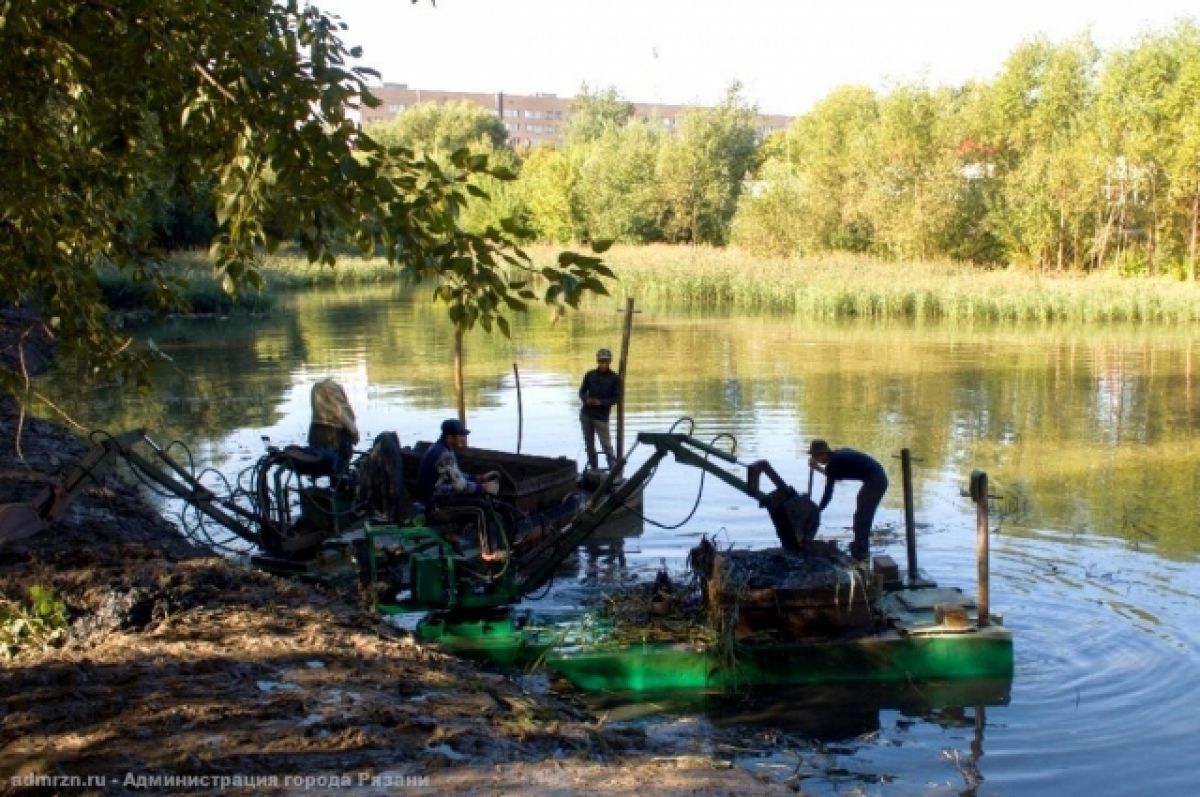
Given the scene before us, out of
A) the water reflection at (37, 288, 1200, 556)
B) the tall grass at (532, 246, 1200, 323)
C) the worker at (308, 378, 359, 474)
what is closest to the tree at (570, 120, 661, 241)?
the tall grass at (532, 246, 1200, 323)

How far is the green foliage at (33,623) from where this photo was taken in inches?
308

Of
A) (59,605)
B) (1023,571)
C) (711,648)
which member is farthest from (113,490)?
(1023,571)

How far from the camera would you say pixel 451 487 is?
1114 centimetres

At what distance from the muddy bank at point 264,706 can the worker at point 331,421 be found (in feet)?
11.3

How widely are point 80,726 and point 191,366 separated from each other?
2794 cm

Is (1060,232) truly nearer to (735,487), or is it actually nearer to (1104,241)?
(1104,241)

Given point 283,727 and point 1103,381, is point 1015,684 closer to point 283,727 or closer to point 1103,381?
point 283,727

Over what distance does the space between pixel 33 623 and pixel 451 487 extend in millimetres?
3902

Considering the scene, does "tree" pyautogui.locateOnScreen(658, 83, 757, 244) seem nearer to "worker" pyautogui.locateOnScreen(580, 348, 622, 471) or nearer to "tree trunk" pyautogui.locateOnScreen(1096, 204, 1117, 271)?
"tree trunk" pyautogui.locateOnScreen(1096, 204, 1117, 271)

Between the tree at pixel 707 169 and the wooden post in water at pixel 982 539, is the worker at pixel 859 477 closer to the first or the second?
the wooden post in water at pixel 982 539

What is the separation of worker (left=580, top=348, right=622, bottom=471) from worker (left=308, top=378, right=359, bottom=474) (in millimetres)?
4184

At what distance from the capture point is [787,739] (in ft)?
29.1

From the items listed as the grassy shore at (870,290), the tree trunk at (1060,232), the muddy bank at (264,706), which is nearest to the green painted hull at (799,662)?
the muddy bank at (264,706)

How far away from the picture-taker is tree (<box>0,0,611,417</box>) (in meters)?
4.52
